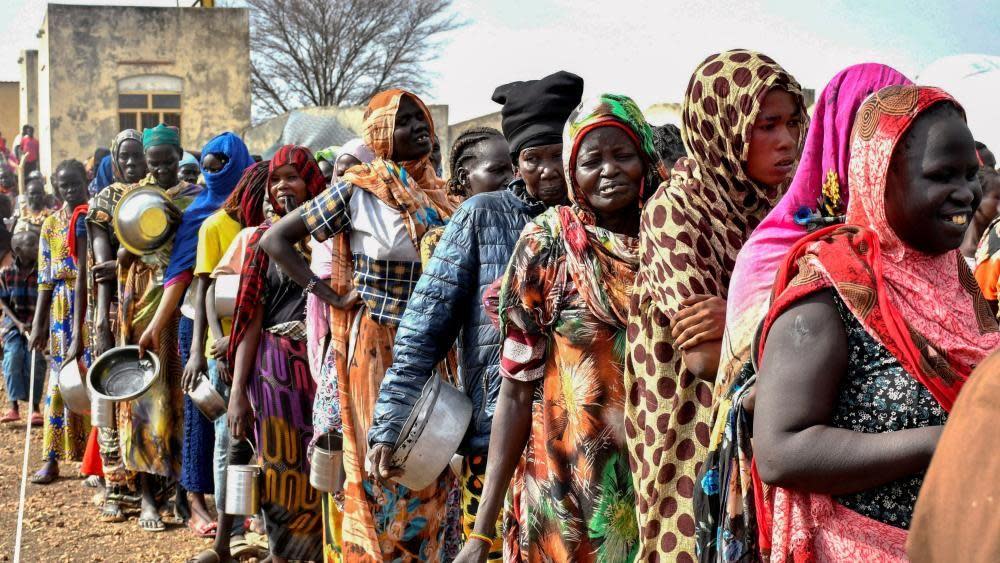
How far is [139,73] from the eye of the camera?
3006 centimetres

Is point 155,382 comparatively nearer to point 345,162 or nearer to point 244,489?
point 244,489

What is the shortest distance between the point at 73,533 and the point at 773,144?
241 inches

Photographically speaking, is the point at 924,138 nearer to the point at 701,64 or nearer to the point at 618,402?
the point at 701,64

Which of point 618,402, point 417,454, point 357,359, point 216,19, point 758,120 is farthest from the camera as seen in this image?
point 216,19

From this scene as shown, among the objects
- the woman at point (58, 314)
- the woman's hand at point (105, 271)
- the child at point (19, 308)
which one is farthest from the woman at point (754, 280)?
the child at point (19, 308)

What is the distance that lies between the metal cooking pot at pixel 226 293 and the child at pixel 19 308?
6153mm

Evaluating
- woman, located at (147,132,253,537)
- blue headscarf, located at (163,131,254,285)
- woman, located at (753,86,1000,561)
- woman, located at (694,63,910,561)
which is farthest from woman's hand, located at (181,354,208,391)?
woman, located at (753,86,1000,561)

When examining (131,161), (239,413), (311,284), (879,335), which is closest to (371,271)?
(311,284)

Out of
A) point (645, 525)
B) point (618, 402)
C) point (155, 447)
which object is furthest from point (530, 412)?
point (155, 447)

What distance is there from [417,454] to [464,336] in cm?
46

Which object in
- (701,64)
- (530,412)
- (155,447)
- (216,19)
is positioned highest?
(216,19)

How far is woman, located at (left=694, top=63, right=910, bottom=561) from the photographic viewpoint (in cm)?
233

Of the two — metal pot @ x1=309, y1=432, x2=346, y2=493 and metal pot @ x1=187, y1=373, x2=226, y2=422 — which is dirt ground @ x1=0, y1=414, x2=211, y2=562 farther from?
metal pot @ x1=309, y1=432, x2=346, y2=493

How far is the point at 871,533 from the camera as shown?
207 centimetres
